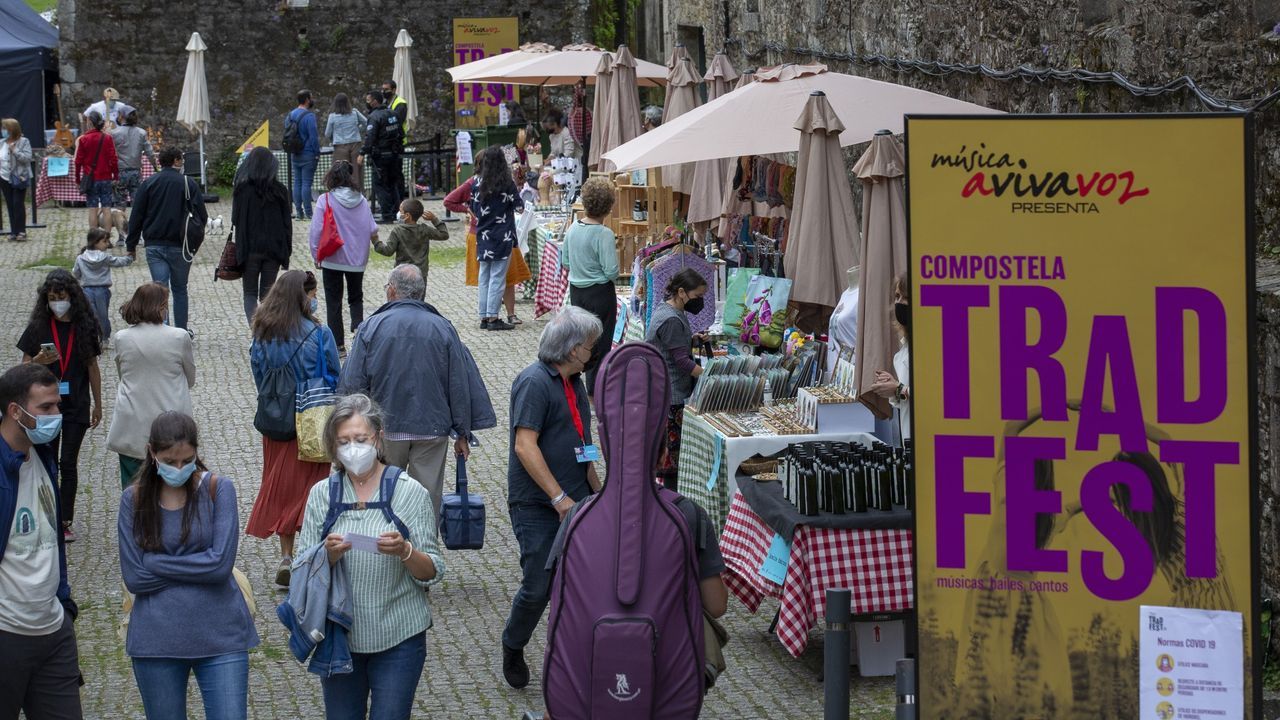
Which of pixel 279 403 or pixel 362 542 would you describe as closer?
pixel 362 542

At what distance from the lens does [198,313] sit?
53.3 feet

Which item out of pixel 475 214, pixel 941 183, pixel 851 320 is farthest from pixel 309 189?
pixel 941 183

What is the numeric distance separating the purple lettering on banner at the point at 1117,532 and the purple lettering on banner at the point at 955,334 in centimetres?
33

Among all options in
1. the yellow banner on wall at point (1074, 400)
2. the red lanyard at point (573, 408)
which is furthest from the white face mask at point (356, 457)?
the yellow banner on wall at point (1074, 400)

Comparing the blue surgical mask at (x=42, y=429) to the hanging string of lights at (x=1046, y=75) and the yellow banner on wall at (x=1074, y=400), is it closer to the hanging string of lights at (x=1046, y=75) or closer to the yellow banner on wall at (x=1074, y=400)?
the yellow banner on wall at (x=1074, y=400)

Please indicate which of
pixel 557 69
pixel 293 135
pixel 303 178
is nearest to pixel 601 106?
pixel 557 69

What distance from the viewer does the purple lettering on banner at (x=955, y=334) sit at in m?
3.70

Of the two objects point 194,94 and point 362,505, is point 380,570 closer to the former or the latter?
point 362,505

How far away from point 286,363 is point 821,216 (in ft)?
11.2

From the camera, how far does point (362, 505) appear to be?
200 inches

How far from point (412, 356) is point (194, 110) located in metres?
17.1

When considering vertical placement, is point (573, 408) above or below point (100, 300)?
below

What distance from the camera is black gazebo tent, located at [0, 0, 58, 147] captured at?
25812 mm

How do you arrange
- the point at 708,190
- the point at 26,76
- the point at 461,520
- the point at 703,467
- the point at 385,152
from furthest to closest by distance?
the point at 26,76 → the point at 385,152 → the point at 708,190 → the point at 703,467 → the point at 461,520
